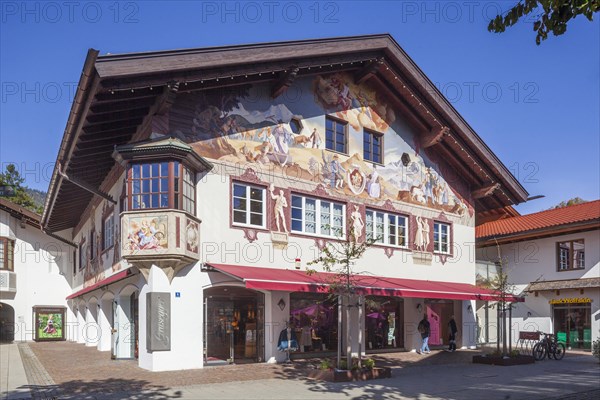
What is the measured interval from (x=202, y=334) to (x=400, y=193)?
960 cm

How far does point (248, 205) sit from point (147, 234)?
3364 mm

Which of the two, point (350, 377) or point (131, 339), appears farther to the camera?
point (131, 339)

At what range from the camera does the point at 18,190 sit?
48.9 m

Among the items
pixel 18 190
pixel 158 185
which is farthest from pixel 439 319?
pixel 18 190

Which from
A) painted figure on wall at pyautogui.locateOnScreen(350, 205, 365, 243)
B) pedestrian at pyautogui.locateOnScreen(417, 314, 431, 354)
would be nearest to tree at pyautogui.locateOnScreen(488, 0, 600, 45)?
painted figure on wall at pyautogui.locateOnScreen(350, 205, 365, 243)

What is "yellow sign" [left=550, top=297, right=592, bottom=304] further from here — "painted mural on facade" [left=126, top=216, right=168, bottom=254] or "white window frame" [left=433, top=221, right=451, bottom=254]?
"painted mural on facade" [left=126, top=216, right=168, bottom=254]

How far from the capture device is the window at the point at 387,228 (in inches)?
845

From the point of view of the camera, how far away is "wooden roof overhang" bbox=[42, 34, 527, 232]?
15055 millimetres

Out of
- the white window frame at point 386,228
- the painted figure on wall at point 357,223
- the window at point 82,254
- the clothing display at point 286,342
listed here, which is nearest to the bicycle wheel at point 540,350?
the white window frame at point 386,228

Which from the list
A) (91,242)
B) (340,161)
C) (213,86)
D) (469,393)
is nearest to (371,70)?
(340,161)

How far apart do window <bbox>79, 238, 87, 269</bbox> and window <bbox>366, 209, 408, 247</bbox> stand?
46.0 ft

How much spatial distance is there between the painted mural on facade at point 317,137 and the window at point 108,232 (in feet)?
16.7

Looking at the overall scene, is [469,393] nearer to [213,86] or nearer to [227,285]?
[227,285]

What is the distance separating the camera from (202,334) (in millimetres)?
16516
